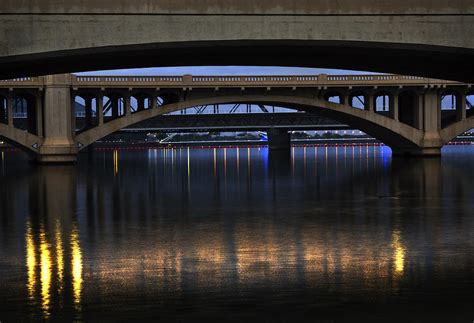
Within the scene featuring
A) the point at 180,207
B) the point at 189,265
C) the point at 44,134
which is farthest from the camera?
the point at 44,134

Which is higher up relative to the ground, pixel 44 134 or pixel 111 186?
pixel 44 134

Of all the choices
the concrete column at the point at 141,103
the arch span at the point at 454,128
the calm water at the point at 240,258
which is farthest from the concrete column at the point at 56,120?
the arch span at the point at 454,128

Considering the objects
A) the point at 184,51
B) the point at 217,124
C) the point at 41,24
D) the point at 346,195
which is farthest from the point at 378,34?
the point at 217,124

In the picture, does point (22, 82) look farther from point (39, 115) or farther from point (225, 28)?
point (225, 28)

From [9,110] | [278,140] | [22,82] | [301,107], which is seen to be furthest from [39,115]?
[278,140]

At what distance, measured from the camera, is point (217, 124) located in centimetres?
9419

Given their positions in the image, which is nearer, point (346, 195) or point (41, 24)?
point (41, 24)

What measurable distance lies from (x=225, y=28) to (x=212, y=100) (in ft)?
180

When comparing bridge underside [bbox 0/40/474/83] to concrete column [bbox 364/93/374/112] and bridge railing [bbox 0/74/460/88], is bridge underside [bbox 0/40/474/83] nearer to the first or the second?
bridge railing [bbox 0/74/460/88]

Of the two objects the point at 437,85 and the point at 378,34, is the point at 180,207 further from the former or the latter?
the point at 437,85

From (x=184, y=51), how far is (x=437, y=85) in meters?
57.6

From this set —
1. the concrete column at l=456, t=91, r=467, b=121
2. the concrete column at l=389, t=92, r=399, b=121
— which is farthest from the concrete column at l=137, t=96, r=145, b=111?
the concrete column at l=456, t=91, r=467, b=121

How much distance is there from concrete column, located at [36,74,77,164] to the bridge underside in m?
44.8

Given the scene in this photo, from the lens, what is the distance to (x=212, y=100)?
71312 mm
